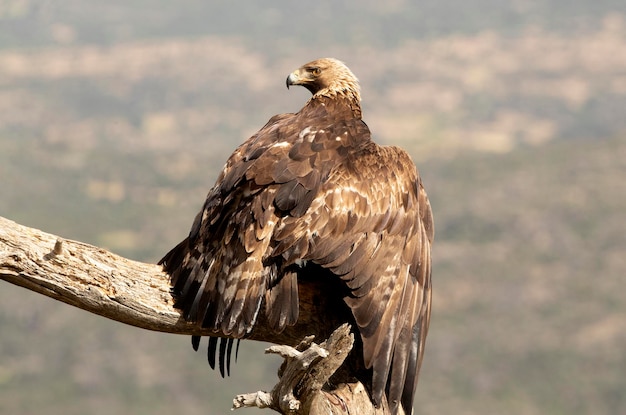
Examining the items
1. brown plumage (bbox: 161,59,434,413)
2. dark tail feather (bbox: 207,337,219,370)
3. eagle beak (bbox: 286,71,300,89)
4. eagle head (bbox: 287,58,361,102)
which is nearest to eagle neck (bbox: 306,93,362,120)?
eagle head (bbox: 287,58,361,102)

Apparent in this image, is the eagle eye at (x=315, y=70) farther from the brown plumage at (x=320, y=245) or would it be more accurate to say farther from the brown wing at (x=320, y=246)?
the brown wing at (x=320, y=246)

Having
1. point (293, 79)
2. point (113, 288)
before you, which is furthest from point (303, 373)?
point (293, 79)

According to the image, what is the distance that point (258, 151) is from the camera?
10758mm

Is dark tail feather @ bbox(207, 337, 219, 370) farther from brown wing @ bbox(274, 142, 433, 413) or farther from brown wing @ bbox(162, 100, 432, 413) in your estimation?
brown wing @ bbox(274, 142, 433, 413)

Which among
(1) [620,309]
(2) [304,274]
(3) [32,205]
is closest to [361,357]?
(2) [304,274]

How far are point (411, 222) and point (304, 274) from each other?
1.09 m

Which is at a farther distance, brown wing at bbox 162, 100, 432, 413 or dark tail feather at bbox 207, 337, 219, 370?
dark tail feather at bbox 207, 337, 219, 370

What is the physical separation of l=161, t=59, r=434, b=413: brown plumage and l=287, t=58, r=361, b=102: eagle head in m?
2.21

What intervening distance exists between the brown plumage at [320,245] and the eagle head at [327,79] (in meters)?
2.21

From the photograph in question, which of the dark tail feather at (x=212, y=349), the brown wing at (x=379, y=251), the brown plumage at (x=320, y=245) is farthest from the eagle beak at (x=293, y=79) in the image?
the dark tail feather at (x=212, y=349)

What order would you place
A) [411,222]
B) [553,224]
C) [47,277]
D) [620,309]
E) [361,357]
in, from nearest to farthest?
[47,277]
[361,357]
[411,222]
[620,309]
[553,224]

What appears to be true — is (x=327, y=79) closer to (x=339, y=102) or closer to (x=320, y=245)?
(x=339, y=102)

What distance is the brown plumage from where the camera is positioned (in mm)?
9547

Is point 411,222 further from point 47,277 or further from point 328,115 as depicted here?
point 47,277
